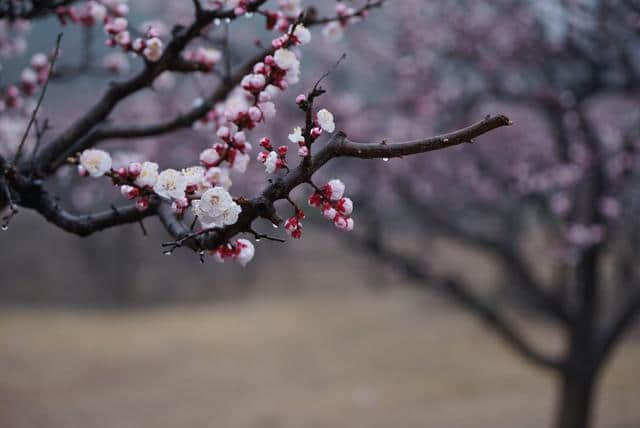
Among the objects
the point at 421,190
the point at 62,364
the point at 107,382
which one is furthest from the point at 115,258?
the point at 421,190

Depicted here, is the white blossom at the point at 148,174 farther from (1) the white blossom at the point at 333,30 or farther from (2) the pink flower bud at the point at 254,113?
(1) the white blossom at the point at 333,30

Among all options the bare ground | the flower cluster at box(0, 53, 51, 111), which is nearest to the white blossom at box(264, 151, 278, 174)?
the flower cluster at box(0, 53, 51, 111)

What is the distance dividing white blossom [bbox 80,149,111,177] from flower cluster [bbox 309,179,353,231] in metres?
0.81

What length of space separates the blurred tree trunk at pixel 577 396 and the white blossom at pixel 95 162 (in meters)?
5.79

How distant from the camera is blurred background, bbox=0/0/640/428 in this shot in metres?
6.43

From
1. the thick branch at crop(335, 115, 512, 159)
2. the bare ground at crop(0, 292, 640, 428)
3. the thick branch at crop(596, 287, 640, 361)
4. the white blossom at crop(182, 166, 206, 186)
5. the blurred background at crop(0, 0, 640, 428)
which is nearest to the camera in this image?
the thick branch at crop(335, 115, 512, 159)

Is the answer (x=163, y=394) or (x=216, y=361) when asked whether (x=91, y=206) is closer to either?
(x=216, y=361)

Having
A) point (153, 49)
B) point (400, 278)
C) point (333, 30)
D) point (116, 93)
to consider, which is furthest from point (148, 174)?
point (400, 278)

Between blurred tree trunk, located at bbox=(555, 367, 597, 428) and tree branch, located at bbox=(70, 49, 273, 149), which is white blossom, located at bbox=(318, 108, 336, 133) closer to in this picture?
tree branch, located at bbox=(70, 49, 273, 149)

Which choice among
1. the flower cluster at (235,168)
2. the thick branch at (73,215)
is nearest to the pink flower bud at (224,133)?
the flower cluster at (235,168)

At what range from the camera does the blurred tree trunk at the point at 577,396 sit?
6.22 metres

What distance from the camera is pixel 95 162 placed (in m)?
2.12

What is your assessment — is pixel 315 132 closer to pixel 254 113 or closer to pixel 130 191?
pixel 254 113

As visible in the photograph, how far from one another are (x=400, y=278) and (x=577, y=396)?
11.0 feet
